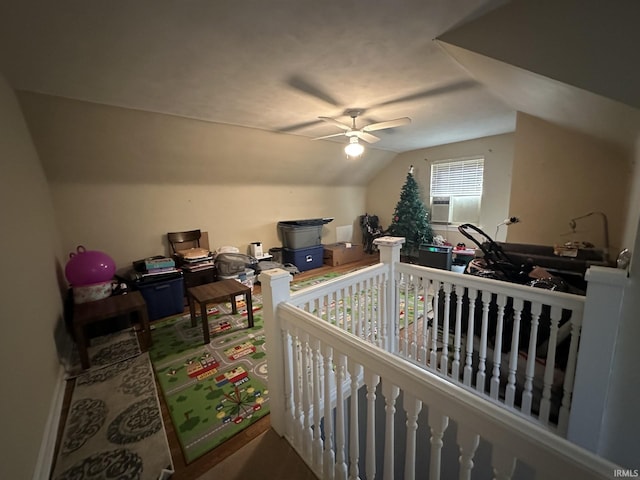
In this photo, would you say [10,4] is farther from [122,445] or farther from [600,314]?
[600,314]

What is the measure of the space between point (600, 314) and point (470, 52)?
1644 millimetres

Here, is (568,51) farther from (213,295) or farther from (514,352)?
(213,295)

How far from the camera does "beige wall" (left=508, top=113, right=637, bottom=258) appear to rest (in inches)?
103

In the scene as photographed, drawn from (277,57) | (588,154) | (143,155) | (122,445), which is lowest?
(122,445)

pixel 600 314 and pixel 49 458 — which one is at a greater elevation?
pixel 600 314

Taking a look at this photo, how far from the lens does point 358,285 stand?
199cm

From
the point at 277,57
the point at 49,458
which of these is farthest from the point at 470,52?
the point at 49,458

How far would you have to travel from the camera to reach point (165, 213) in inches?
155

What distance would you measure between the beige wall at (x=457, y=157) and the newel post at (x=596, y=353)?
7.95ft

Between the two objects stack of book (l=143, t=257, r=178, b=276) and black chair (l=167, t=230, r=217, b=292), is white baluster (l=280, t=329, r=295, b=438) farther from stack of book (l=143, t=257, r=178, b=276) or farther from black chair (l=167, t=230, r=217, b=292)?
black chair (l=167, t=230, r=217, b=292)

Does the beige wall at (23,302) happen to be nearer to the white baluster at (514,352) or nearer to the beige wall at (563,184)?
the white baluster at (514,352)

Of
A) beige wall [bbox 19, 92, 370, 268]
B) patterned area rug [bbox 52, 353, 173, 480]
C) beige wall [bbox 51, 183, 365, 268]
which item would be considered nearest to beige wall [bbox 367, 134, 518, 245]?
beige wall [bbox 19, 92, 370, 268]

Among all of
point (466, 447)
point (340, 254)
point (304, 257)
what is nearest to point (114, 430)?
point (466, 447)

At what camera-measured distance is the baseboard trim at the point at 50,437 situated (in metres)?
1.45
